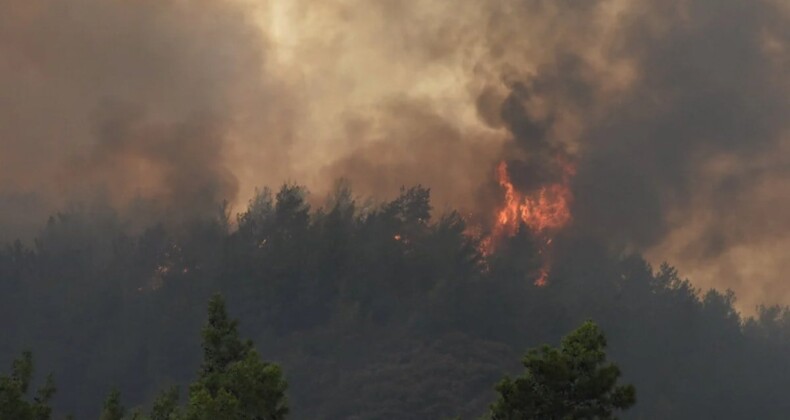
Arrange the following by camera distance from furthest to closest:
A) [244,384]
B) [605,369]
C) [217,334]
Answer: [217,334]
[244,384]
[605,369]

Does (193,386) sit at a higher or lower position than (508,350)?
lower

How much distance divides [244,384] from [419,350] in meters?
166

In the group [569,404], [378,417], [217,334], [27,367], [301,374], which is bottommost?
[569,404]

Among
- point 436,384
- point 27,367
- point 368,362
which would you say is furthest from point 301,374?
point 27,367

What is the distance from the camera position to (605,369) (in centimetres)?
3131

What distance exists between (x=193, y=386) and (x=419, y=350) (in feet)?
545

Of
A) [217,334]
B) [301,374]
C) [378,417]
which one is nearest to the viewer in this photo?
[217,334]

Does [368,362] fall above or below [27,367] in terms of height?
above

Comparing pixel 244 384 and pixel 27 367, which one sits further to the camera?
pixel 27 367

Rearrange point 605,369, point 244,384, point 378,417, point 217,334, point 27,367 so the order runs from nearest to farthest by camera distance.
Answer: point 605,369
point 244,384
point 217,334
point 27,367
point 378,417

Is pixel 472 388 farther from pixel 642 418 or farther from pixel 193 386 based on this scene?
pixel 193 386

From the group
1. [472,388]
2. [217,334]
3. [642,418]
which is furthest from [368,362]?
[217,334]

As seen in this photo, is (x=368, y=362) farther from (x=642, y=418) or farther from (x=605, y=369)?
(x=605, y=369)

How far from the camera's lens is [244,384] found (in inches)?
1334
